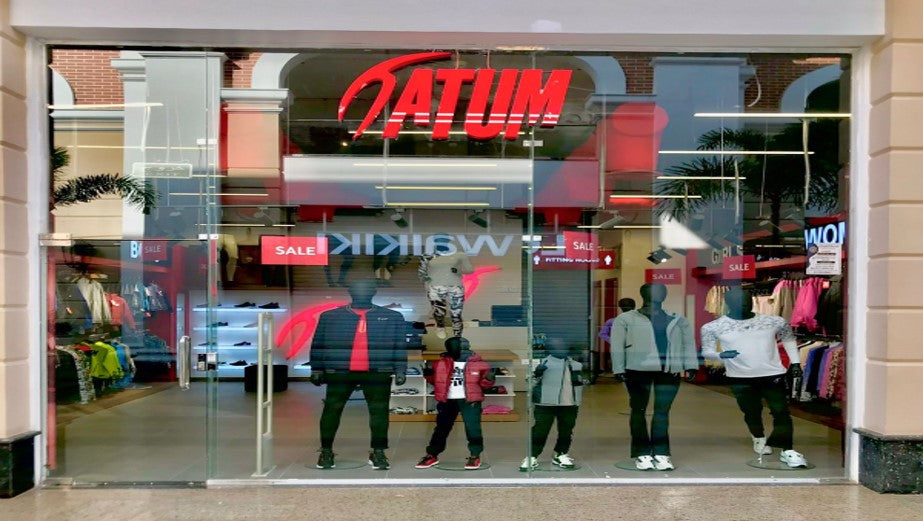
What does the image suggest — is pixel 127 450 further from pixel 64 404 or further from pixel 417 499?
pixel 417 499

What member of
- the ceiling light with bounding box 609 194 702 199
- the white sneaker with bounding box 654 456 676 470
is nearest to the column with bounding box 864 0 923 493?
the white sneaker with bounding box 654 456 676 470

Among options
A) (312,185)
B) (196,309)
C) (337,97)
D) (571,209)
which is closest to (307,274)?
(312,185)

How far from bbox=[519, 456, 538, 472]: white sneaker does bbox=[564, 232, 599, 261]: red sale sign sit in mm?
3271

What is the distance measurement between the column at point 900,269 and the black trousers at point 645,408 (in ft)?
5.67

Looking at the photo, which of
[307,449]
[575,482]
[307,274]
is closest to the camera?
[575,482]

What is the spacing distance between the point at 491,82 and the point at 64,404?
4805 mm

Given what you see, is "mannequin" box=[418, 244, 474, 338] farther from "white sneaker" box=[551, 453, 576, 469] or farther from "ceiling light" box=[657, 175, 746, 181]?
"ceiling light" box=[657, 175, 746, 181]

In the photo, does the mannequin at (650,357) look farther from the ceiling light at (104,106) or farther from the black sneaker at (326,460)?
the ceiling light at (104,106)

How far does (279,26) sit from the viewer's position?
561 cm

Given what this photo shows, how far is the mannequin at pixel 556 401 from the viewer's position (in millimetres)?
6477

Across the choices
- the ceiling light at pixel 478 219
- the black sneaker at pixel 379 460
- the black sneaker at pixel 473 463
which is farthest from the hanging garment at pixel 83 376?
the ceiling light at pixel 478 219

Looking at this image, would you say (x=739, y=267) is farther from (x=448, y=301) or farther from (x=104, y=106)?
(x=104, y=106)

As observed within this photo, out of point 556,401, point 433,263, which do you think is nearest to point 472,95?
point 433,263

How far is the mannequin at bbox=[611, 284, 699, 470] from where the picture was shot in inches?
264
